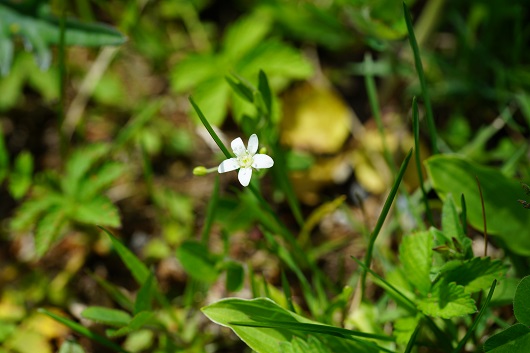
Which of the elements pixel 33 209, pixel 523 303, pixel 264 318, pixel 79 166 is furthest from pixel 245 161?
pixel 33 209

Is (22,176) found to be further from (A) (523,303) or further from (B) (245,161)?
(A) (523,303)

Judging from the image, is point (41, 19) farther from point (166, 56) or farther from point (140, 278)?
point (140, 278)

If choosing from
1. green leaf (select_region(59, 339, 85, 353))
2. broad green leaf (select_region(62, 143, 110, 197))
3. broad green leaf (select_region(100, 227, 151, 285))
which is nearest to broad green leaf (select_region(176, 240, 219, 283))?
broad green leaf (select_region(100, 227, 151, 285))

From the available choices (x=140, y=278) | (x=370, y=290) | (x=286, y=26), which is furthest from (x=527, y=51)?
(x=140, y=278)

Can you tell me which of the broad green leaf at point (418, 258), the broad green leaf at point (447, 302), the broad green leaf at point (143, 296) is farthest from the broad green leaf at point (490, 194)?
the broad green leaf at point (143, 296)

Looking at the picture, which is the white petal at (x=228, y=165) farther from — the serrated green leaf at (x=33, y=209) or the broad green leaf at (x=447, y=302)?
the serrated green leaf at (x=33, y=209)
